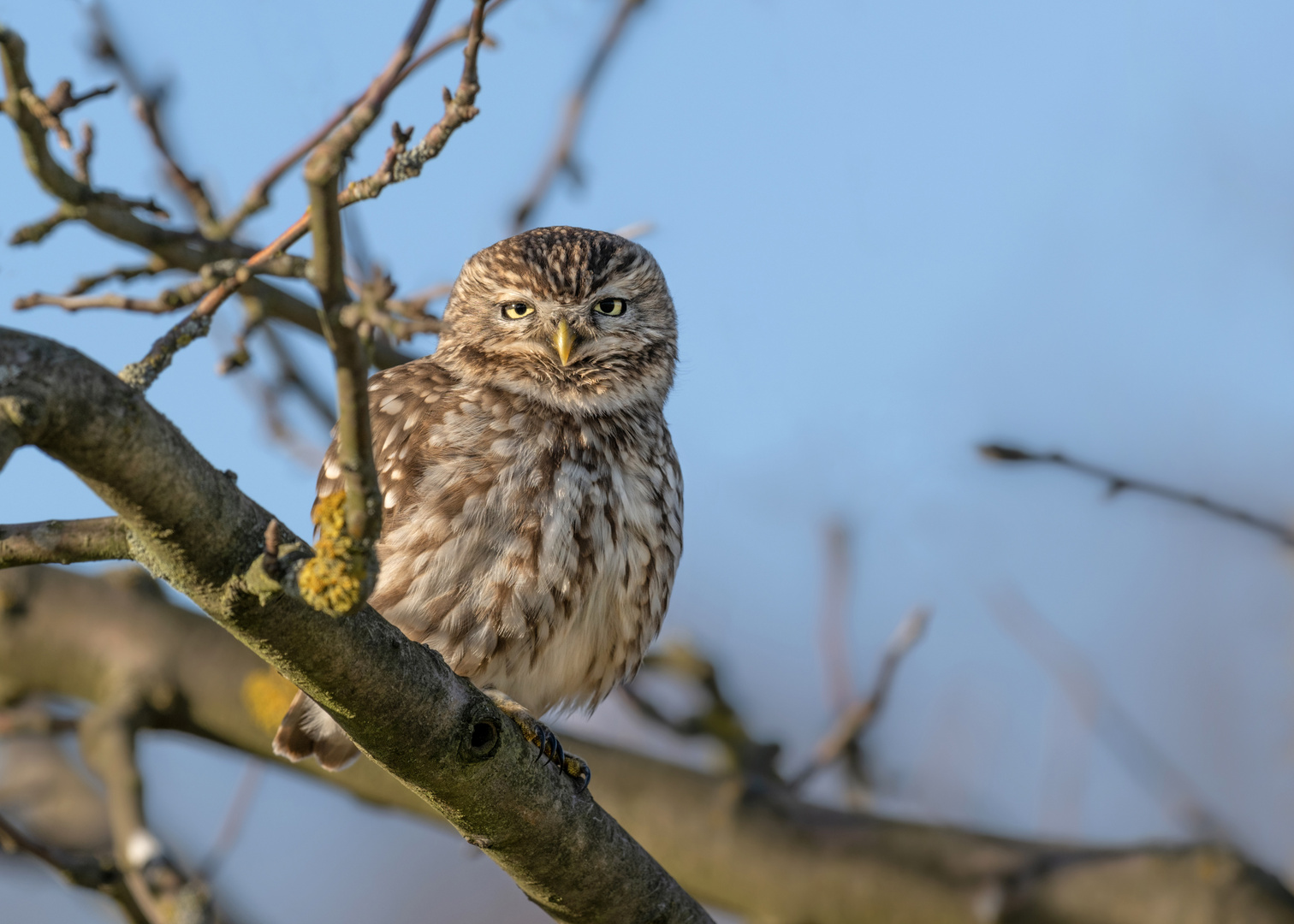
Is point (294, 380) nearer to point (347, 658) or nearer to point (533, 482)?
point (533, 482)

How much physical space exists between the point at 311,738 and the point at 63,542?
2.08 metres

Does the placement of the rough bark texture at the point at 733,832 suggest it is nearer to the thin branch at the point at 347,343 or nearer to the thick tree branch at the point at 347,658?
the thick tree branch at the point at 347,658

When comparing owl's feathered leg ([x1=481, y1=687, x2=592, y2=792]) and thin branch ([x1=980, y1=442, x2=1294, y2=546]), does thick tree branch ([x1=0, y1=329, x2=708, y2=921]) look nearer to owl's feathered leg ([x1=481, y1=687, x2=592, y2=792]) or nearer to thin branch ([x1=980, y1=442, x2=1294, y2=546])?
owl's feathered leg ([x1=481, y1=687, x2=592, y2=792])

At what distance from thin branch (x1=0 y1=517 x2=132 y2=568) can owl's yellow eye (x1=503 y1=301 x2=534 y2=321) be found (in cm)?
240

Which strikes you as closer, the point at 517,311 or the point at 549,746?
the point at 549,746

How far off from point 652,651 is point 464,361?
1.28m

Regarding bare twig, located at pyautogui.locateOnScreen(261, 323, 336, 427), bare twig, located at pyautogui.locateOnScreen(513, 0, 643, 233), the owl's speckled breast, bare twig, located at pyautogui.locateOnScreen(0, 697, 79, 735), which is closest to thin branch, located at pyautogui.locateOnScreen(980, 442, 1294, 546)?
the owl's speckled breast

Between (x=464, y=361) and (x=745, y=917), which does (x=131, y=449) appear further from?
(x=745, y=917)

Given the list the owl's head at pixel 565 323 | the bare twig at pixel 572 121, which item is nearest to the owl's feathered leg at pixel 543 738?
the owl's head at pixel 565 323

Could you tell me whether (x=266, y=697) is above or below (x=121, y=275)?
below

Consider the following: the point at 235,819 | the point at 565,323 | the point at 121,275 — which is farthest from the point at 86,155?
the point at 235,819

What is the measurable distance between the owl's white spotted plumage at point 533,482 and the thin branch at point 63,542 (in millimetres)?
1460

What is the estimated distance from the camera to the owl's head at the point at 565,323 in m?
3.91

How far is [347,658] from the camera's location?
2064mm
